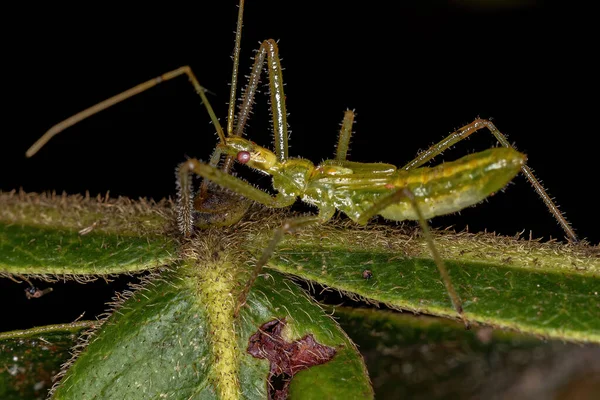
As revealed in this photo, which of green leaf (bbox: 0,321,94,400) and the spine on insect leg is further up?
the spine on insect leg

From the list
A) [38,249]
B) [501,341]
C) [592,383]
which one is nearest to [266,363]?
[38,249]

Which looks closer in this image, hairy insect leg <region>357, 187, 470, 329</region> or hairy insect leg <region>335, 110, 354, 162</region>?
hairy insect leg <region>357, 187, 470, 329</region>

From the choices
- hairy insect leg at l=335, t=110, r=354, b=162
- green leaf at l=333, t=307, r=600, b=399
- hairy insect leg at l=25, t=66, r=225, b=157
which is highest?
hairy insect leg at l=25, t=66, r=225, b=157

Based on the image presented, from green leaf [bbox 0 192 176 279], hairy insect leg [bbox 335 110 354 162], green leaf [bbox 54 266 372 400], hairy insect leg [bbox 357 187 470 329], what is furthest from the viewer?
hairy insect leg [bbox 335 110 354 162]

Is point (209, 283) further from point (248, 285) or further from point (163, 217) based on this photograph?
point (163, 217)

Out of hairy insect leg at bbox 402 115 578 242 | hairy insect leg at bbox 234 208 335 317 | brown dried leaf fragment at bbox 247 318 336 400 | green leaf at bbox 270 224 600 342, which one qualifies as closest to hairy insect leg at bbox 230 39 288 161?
hairy insect leg at bbox 402 115 578 242

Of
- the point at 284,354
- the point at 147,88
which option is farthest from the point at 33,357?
the point at 147,88

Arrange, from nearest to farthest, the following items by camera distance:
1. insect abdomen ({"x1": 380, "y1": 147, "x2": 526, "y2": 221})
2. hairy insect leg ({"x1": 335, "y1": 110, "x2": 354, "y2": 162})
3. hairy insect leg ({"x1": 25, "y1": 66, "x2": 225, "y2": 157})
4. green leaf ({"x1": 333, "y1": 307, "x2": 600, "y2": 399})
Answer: green leaf ({"x1": 333, "y1": 307, "x2": 600, "y2": 399}) → hairy insect leg ({"x1": 25, "y1": 66, "x2": 225, "y2": 157}) → insect abdomen ({"x1": 380, "y1": 147, "x2": 526, "y2": 221}) → hairy insect leg ({"x1": 335, "y1": 110, "x2": 354, "y2": 162})

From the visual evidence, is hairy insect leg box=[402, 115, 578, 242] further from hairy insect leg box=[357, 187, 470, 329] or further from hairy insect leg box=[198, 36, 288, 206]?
hairy insect leg box=[198, 36, 288, 206]
